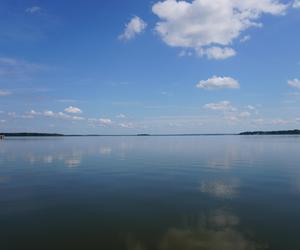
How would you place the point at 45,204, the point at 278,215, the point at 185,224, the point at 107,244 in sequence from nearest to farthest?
the point at 107,244, the point at 185,224, the point at 278,215, the point at 45,204

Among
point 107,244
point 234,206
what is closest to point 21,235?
Answer: point 107,244

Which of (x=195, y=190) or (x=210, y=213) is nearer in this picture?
(x=210, y=213)

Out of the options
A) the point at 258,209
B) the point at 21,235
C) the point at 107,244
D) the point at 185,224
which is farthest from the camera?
the point at 258,209

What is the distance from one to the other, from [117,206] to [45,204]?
160 inches

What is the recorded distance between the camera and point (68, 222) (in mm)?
13656

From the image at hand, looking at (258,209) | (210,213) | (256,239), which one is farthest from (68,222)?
(258,209)

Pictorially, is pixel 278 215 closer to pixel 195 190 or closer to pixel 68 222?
pixel 195 190

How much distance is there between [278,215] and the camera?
14.6 m

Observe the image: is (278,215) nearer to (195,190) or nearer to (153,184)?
(195,190)

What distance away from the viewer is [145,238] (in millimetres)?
11633

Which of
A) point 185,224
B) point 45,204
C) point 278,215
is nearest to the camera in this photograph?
point 185,224

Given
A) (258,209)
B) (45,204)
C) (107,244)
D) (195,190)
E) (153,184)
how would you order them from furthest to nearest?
(153,184)
(195,190)
(45,204)
(258,209)
(107,244)

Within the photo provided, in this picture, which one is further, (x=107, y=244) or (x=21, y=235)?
(x=21, y=235)

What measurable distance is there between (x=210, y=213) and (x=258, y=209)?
271 centimetres
